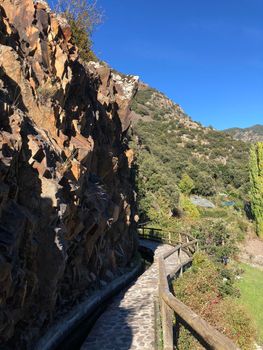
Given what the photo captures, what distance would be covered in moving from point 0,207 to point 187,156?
72.8 metres

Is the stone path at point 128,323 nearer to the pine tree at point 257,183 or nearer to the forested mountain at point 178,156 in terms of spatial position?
the forested mountain at point 178,156

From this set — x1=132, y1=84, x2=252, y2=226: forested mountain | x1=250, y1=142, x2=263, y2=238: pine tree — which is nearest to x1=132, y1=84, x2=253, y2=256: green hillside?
x1=132, y1=84, x2=252, y2=226: forested mountain

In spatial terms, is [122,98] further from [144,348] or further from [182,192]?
[182,192]

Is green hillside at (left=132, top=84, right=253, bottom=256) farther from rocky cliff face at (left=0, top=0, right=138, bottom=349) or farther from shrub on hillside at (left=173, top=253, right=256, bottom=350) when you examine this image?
rocky cliff face at (left=0, top=0, right=138, bottom=349)

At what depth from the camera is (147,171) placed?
46.4 m

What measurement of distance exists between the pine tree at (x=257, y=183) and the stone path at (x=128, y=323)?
2945 centimetres

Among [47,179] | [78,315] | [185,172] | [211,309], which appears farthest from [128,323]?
[185,172]

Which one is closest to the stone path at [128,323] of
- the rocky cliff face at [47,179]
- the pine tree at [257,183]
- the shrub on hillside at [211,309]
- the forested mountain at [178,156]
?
the rocky cliff face at [47,179]

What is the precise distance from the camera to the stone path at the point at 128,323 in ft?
33.7

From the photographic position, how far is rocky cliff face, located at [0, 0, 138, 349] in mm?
8484

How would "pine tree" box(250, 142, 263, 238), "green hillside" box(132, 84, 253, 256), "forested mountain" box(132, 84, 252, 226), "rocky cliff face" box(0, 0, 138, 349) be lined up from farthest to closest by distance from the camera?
"forested mountain" box(132, 84, 252, 226)
"pine tree" box(250, 142, 263, 238)
"green hillside" box(132, 84, 253, 256)
"rocky cliff face" box(0, 0, 138, 349)

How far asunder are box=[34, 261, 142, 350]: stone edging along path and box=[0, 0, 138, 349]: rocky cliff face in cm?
31

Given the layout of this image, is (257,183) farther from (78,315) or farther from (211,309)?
(78,315)

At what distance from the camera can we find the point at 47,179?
10711 mm
